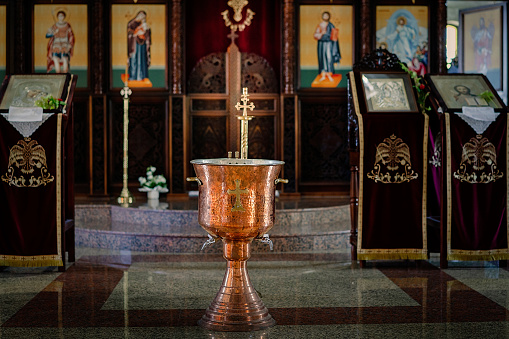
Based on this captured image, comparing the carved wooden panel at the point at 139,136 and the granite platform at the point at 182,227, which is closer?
the granite platform at the point at 182,227

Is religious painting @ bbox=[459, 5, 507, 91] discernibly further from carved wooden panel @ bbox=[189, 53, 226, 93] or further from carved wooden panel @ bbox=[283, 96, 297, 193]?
carved wooden panel @ bbox=[189, 53, 226, 93]

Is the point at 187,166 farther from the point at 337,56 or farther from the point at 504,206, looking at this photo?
the point at 504,206

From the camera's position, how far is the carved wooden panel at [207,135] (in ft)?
29.6

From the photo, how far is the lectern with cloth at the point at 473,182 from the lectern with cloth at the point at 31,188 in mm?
2845

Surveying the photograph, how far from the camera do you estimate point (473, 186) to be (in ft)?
17.7

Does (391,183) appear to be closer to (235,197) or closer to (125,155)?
(235,197)

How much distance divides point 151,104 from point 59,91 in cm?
318

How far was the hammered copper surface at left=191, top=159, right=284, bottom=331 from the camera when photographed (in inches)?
148

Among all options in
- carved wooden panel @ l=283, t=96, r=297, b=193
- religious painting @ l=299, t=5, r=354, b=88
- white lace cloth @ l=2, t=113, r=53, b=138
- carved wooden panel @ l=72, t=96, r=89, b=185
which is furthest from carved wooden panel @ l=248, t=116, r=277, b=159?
white lace cloth @ l=2, t=113, r=53, b=138

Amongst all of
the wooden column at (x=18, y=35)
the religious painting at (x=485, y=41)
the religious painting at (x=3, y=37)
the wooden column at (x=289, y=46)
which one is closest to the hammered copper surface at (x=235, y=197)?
the wooden column at (x=289, y=46)

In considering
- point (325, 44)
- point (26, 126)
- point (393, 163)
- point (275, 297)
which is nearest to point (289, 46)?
point (325, 44)

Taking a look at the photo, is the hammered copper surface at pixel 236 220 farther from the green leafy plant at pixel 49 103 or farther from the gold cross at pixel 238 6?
the gold cross at pixel 238 6

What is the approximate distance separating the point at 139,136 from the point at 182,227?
2398mm

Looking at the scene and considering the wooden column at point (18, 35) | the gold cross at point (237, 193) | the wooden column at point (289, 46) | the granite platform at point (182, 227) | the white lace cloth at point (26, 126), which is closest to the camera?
the gold cross at point (237, 193)
